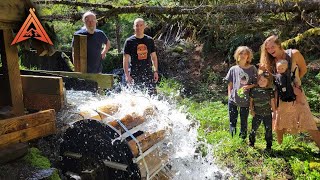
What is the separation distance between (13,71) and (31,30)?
1.65ft

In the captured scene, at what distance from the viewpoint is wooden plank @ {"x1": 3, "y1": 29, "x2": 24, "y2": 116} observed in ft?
12.0

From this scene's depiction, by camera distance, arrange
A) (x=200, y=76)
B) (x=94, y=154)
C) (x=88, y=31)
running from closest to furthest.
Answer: (x=94, y=154), (x=88, y=31), (x=200, y=76)

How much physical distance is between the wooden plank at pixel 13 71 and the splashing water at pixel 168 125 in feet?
1.83

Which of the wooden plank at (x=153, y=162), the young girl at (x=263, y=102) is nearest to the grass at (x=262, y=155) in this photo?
the young girl at (x=263, y=102)

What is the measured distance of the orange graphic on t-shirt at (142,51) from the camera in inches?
245

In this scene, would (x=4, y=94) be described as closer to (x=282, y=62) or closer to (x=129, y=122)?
(x=129, y=122)

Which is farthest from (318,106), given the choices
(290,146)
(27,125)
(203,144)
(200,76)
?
(27,125)

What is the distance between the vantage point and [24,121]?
3316 millimetres

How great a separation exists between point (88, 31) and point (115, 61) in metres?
5.77

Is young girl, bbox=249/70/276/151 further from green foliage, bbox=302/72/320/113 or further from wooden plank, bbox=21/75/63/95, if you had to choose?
wooden plank, bbox=21/75/63/95

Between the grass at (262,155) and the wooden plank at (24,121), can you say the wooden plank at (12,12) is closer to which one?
the wooden plank at (24,121)

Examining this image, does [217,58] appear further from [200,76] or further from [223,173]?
[223,173]

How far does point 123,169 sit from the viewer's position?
388 centimetres

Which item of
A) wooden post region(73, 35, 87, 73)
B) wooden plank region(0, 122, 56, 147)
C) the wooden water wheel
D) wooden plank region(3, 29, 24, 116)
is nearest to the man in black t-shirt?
wooden post region(73, 35, 87, 73)
